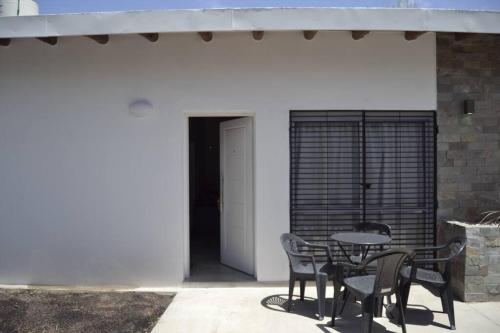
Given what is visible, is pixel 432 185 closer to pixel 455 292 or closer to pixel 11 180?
pixel 455 292

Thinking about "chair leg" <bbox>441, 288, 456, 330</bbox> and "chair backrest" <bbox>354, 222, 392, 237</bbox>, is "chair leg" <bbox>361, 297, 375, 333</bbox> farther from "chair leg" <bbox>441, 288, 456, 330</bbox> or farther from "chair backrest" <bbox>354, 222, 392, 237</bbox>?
"chair backrest" <bbox>354, 222, 392, 237</bbox>

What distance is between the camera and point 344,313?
482 centimetres

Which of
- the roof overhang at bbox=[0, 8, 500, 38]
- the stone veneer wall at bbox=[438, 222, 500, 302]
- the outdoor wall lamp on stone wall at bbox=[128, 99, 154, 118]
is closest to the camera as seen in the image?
the stone veneer wall at bbox=[438, 222, 500, 302]

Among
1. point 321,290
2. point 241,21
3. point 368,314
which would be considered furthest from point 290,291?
point 241,21

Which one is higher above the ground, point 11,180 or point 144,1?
point 144,1

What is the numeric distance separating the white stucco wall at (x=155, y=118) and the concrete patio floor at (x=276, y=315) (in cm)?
74

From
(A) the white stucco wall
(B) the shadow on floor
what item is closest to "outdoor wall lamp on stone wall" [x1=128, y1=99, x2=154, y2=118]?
(A) the white stucco wall

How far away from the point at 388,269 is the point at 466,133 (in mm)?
3098

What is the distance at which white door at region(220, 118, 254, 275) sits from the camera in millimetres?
6211

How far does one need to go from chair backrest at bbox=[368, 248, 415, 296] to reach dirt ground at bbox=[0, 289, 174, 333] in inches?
90.8

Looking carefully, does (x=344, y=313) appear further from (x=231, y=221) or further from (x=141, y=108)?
(x=141, y=108)

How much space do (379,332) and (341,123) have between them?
2832mm

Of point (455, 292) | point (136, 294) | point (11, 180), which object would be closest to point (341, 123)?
point (455, 292)

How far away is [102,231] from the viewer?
5980 millimetres
